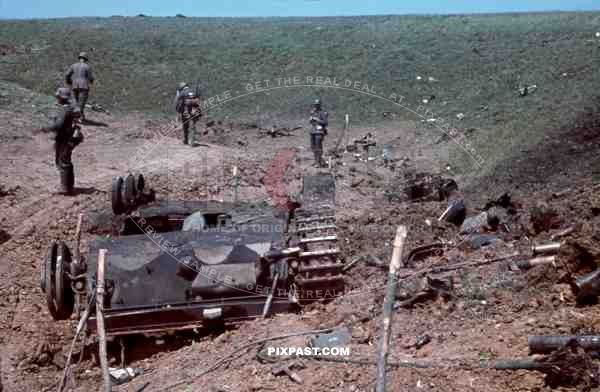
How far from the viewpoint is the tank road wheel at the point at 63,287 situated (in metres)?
7.02

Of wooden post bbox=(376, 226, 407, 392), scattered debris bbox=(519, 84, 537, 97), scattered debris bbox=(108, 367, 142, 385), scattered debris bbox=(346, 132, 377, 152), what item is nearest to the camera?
wooden post bbox=(376, 226, 407, 392)

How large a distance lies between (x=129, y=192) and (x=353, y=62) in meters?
19.3

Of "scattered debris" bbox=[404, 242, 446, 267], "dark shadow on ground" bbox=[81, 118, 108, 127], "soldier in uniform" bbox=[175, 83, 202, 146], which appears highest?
"soldier in uniform" bbox=[175, 83, 202, 146]

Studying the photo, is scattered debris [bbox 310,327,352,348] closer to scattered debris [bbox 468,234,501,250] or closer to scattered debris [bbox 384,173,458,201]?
scattered debris [bbox 468,234,501,250]

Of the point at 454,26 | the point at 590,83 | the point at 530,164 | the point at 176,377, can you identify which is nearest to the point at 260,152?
the point at 530,164

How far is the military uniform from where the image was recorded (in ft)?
37.4

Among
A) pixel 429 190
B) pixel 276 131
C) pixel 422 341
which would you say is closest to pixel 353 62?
pixel 276 131

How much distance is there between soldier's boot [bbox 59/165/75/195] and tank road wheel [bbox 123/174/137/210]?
2.85 meters

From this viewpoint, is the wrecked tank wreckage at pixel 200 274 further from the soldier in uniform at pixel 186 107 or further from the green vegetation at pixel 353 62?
the green vegetation at pixel 353 62

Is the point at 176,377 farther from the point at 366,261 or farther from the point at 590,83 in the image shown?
the point at 590,83

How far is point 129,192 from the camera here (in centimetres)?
916

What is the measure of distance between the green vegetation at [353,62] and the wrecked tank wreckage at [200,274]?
9.24 m

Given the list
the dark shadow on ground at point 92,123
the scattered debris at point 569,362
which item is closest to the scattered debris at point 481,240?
the scattered debris at point 569,362

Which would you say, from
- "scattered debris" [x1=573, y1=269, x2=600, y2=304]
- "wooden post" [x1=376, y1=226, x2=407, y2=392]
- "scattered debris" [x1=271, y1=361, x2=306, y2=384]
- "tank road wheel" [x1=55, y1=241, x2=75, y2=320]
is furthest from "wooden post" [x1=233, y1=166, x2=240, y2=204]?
"scattered debris" [x1=573, y1=269, x2=600, y2=304]
